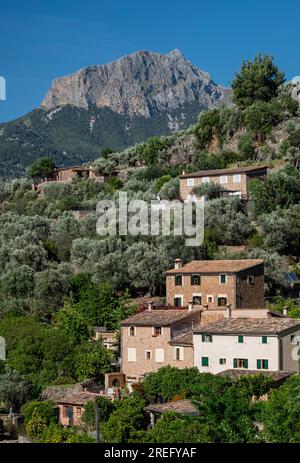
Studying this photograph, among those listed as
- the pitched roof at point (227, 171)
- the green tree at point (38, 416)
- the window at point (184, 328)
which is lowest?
the green tree at point (38, 416)

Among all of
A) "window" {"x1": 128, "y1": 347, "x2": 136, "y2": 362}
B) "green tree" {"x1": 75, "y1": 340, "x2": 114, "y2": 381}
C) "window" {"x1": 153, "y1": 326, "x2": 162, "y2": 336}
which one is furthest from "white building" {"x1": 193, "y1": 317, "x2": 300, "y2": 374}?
"green tree" {"x1": 75, "y1": 340, "x2": 114, "y2": 381}

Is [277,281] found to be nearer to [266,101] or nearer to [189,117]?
[266,101]

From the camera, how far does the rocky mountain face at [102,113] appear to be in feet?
473

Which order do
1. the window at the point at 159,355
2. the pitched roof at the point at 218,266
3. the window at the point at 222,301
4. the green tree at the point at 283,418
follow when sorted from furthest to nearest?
1. the pitched roof at the point at 218,266
2. the window at the point at 222,301
3. the window at the point at 159,355
4. the green tree at the point at 283,418

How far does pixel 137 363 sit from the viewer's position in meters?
40.0

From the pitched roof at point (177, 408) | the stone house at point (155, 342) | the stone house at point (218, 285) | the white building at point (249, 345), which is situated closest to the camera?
the pitched roof at point (177, 408)

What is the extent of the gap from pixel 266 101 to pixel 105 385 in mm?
51308

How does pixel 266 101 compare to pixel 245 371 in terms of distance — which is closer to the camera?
pixel 245 371

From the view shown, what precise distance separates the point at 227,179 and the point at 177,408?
117 ft

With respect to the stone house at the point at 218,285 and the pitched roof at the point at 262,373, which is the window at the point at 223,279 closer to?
the stone house at the point at 218,285

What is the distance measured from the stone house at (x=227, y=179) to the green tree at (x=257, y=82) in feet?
60.1

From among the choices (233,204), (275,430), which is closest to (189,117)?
(233,204)

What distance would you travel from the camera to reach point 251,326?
3725 cm

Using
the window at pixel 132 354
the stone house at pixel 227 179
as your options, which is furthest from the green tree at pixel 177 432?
the stone house at pixel 227 179
